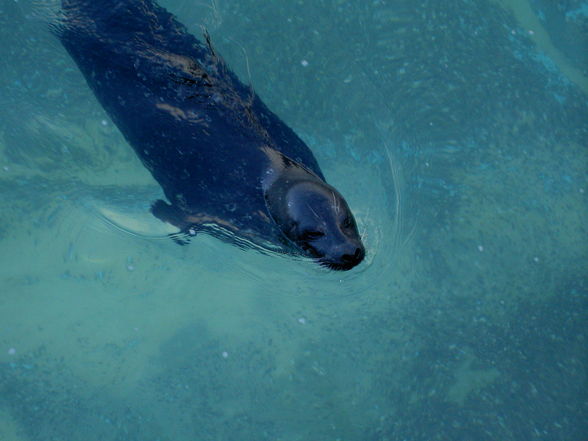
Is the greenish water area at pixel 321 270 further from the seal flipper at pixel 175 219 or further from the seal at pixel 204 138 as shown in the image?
the seal at pixel 204 138

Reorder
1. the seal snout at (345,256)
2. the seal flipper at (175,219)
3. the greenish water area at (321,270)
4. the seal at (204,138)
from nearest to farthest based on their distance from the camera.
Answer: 1. the seal snout at (345,256)
2. the seal at (204,138)
3. the seal flipper at (175,219)
4. the greenish water area at (321,270)

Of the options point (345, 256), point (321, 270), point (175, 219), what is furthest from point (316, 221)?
point (175, 219)

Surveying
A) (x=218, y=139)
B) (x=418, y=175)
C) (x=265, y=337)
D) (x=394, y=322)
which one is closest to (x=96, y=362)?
(x=265, y=337)

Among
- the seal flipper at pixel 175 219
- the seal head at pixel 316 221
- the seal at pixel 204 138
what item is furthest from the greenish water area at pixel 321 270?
the seal head at pixel 316 221

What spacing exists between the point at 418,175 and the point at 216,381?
2.53 metres

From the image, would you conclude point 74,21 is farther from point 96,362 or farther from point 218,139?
point 96,362

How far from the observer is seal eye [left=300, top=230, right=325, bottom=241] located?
9.04 ft

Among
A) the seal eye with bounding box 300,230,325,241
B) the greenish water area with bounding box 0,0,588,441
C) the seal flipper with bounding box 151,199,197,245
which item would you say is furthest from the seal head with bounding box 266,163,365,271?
the seal flipper with bounding box 151,199,197,245

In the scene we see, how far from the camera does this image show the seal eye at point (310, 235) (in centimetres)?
276

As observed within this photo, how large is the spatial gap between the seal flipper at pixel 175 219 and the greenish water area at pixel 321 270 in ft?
0.44

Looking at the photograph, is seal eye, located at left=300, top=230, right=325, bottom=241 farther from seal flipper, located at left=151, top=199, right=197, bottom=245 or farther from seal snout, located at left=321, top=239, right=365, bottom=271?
seal flipper, located at left=151, top=199, right=197, bottom=245

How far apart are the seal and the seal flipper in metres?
0.02

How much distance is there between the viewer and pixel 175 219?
3.87 m

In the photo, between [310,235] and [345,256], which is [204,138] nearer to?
[310,235]
